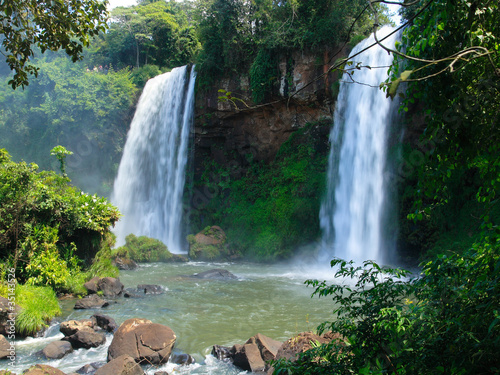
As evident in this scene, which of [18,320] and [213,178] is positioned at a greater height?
[213,178]

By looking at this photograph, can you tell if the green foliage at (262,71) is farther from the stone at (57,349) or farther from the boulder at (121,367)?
the boulder at (121,367)

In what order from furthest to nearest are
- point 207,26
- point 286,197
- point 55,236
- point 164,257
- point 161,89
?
point 161,89, point 207,26, point 286,197, point 164,257, point 55,236

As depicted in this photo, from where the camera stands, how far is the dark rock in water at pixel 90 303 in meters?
7.77

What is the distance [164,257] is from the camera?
51.0 feet

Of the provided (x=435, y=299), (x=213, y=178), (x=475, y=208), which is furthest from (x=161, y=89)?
(x=435, y=299)

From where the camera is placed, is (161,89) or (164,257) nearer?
(164,257)

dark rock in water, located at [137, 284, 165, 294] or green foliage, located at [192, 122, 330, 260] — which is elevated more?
green foliage, located at [192, 122, 330, 260]

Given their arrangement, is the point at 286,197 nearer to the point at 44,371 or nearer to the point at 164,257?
the point at 164,257

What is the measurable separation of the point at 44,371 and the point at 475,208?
1159 centimetres

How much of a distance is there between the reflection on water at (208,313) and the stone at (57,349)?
86 mm

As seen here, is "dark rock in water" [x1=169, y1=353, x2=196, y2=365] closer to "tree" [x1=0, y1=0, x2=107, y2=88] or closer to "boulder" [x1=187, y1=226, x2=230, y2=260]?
"tree" [x1=0, y1=0, x2=107, y2=88]

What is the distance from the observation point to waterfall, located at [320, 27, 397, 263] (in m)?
13.6

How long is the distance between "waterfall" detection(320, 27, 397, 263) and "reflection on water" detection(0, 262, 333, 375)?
10.3 feet

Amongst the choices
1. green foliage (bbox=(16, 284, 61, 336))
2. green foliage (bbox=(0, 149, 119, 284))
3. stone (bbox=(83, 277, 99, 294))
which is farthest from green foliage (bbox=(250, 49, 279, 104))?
green foliage (bbox=(16, 284, 61, 336))
